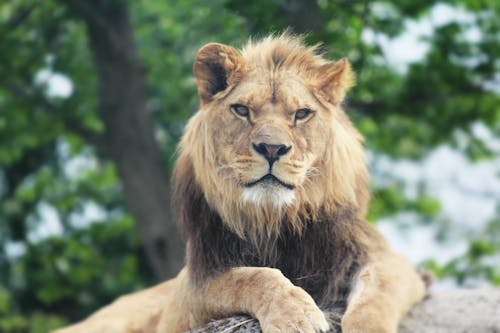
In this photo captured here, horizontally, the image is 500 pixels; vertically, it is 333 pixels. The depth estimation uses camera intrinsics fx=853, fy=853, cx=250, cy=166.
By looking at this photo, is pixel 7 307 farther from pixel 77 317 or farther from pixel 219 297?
pixel 219 297

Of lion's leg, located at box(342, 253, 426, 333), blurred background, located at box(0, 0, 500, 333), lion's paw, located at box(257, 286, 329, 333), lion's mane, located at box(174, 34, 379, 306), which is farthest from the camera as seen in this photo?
blurred background, located at box(0, 0, 500, 333)

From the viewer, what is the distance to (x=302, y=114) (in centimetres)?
400

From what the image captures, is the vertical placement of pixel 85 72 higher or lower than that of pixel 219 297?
higher

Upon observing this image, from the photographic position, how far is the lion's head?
3.80m

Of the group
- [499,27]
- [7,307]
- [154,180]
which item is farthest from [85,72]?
[499,27]

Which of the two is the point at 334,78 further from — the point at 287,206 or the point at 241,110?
the point at 287,206

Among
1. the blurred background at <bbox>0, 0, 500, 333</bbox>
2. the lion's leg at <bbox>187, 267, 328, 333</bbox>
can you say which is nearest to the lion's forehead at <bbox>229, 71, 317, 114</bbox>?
the lion's leg at <bbox>187, 267, 328, 333</bbox>

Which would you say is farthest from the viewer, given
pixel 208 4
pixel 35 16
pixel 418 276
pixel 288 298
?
pixel 35 16

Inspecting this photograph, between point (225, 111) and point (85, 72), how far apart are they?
8.19 m

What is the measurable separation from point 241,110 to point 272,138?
Result: 0.31 meters

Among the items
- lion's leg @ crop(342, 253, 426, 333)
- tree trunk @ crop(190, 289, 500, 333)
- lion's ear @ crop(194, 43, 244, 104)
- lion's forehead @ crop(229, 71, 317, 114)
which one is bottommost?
A: tree trunk @ crop(190, 289, 500, 333)

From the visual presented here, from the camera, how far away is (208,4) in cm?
923

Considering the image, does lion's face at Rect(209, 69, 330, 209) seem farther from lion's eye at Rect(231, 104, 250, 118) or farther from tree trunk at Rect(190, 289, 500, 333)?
tree trunk at Rect(190, 289, 500, 333)

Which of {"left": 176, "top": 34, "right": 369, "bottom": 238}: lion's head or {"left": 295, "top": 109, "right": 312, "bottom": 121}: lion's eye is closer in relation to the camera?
{"left": 176, "top": 34, "right": 369, "bottom": 238}: lion's head
